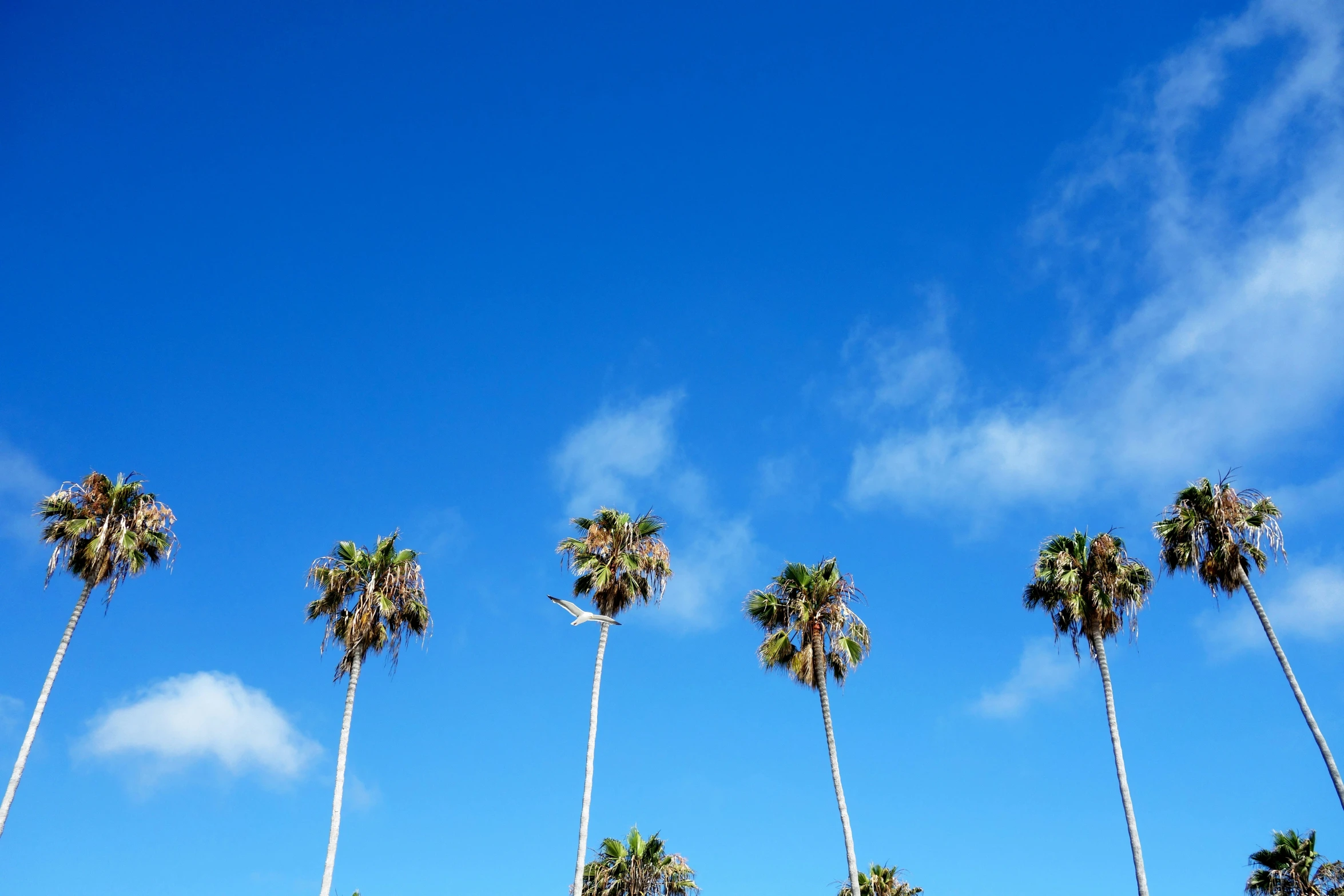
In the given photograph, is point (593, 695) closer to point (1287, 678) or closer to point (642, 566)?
point (642, 566)

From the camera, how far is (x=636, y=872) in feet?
149

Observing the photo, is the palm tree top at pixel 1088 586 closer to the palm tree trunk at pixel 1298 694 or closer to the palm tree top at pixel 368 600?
the palm tree trunk at pixel 1298 694

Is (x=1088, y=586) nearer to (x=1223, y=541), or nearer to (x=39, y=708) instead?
(x=1223, y=541)

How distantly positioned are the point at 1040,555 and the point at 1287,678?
10069mm

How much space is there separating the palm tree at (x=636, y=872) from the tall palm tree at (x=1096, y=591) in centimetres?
1952

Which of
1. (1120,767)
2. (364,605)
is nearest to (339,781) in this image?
(364,605)

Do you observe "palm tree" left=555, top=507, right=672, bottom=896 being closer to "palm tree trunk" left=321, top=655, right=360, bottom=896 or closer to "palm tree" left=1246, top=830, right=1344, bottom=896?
"palm tree trunk" left=321, top=655, right=360, bottom=896

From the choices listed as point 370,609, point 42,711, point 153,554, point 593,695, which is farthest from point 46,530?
point 593,695

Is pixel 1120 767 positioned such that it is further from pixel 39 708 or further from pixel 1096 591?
pixel 39 708

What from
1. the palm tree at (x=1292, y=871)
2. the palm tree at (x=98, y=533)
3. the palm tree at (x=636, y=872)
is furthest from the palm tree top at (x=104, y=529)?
the palm tree at (x=1292, y=871)

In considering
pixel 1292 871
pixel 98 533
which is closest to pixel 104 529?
pixel 98 533

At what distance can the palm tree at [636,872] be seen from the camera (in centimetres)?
4516

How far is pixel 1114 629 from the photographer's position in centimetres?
3828

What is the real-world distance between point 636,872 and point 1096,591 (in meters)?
23.3
